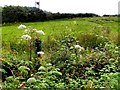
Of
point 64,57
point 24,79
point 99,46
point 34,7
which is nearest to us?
point 24,79

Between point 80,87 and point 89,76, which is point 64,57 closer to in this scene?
point 89,76

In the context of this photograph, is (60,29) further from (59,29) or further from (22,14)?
(22,14)

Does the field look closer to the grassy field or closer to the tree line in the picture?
the grassy field

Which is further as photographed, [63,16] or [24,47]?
[63,16]

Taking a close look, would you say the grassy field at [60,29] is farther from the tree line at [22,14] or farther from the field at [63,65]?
the tree line at [22,14]

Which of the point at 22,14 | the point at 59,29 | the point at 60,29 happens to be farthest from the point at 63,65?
the point at 22,14

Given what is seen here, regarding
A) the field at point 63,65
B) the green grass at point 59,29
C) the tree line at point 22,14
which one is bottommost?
the field at point 63,65

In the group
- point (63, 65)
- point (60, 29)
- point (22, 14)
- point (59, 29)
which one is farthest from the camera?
point (22, 14)

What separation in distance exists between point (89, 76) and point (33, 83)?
1.26 metres

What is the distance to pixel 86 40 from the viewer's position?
870 cm

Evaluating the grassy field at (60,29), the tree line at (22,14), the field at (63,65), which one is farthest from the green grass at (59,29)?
the tree line at (22,14)

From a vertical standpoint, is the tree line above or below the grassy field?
above

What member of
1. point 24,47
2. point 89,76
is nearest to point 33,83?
point 89,76

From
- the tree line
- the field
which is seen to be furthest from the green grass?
the tree line
